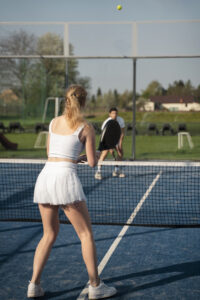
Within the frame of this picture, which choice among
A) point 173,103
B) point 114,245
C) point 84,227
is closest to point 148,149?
point 173,103

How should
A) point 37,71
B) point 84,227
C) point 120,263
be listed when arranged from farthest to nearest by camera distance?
point 37,71, point 120,263, point 84,227

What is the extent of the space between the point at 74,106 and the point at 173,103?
11.1 meters

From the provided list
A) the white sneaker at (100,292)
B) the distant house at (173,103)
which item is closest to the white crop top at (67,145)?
the white sneaker at (100,292)

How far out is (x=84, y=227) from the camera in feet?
10.3

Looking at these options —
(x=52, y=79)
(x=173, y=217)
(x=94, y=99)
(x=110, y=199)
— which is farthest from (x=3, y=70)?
(x=173, y=217)

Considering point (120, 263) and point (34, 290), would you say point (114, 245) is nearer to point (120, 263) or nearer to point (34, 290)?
point (120, 263)

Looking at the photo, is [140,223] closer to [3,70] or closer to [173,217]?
[173,217]

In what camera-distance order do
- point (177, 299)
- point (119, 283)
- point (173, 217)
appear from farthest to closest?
1. point (173, 217)
2. point (119, 283)
3. point (177, 299)

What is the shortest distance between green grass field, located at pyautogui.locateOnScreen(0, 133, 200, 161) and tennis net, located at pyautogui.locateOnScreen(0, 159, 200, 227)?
2.65 metres

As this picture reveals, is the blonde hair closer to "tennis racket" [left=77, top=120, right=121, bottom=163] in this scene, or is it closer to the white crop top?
the white crop top

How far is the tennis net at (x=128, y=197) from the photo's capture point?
18.6 feet

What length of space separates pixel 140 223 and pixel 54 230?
244 centimetres

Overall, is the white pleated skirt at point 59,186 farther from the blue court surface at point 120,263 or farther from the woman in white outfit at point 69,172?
the blue court surface at point 120,263

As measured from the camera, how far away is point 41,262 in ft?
10.5
